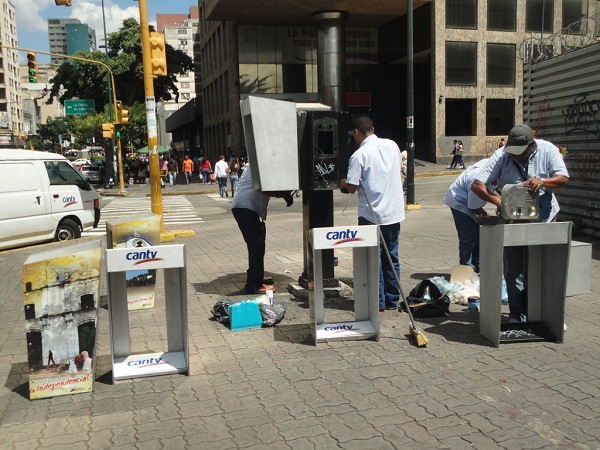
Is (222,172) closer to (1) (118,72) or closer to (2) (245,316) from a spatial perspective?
(2) (245,316)

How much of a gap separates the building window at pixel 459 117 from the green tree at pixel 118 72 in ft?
70.3

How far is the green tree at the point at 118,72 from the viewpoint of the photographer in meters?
43.7

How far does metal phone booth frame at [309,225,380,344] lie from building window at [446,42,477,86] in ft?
108

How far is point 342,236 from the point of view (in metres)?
5.11

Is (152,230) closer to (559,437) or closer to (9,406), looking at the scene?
(9,406)

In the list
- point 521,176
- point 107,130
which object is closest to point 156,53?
point 521,176

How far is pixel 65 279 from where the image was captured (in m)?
4.27

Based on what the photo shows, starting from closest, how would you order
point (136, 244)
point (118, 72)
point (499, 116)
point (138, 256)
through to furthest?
point (138, 256), point (136, 244), point (499, 116), point (118, 72)

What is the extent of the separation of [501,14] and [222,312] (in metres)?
35.6

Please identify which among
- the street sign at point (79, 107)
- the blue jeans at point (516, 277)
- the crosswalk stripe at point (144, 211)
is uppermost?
the street sign at point (79, 107)

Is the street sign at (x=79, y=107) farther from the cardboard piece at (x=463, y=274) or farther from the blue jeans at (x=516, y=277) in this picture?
the blue jeans at (x=516, y=277)

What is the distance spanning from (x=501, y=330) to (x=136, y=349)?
129 inches

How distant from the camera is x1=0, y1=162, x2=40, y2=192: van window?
1131cm

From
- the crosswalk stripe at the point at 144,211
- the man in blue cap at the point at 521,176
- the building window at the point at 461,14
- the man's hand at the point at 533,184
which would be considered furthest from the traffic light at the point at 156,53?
the building window at the point at 461,14
